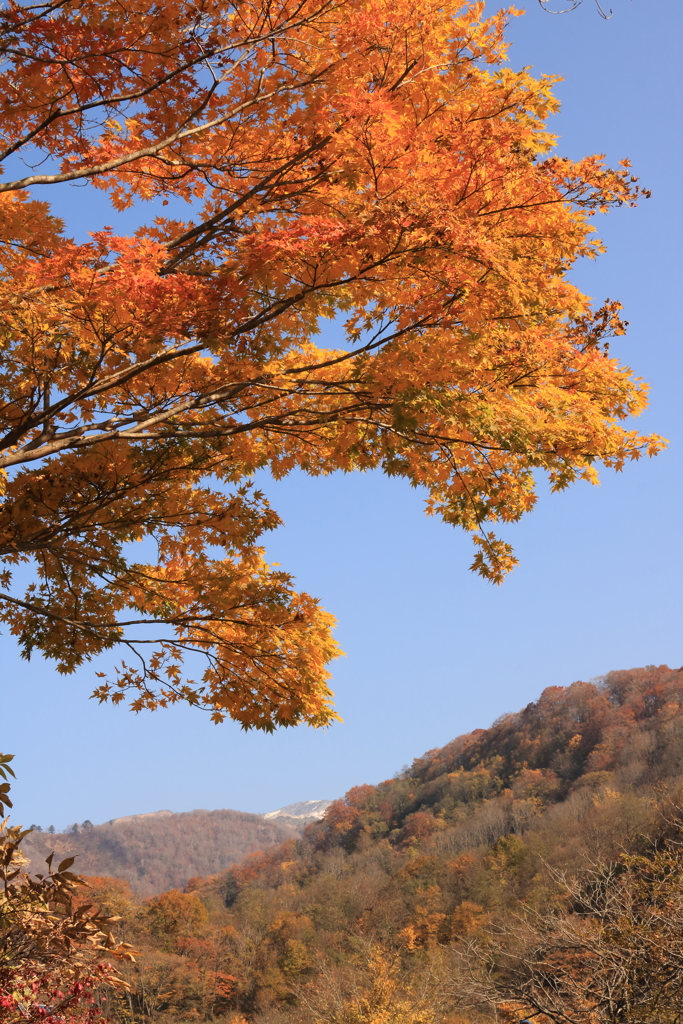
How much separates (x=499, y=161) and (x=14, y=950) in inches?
240

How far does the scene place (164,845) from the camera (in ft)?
395

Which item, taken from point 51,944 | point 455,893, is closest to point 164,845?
point 455,893

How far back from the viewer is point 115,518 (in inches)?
288

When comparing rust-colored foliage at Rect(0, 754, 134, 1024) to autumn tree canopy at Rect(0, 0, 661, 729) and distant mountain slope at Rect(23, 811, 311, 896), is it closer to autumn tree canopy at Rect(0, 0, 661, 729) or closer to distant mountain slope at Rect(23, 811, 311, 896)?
autumn tree canopy at Rect(0, 0, 661, 729)

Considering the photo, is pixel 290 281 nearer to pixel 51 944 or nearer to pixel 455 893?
pixel 51 944

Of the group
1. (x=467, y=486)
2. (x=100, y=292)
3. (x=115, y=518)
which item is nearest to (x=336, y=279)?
(x=100, y=292)

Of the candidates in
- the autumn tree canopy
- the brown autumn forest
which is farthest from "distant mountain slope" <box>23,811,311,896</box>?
the autumn tree canopy

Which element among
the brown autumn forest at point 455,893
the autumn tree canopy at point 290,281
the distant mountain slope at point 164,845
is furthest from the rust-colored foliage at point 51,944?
the distant mountain slope at point 164,845

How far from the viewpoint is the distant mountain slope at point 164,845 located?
347ft

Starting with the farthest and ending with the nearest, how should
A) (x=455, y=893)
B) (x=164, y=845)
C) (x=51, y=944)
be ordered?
(x=164, y=845)
(x=455, y=893)
(x=51, y=944)

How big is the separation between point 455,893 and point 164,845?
268ft

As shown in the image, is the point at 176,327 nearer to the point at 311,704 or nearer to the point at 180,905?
the point at 311,704

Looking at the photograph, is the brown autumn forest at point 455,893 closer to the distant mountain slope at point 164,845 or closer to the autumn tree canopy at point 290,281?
the autumn tree canopy at point 290,281

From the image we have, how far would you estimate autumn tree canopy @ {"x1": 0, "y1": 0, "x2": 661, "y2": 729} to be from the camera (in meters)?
5.15
